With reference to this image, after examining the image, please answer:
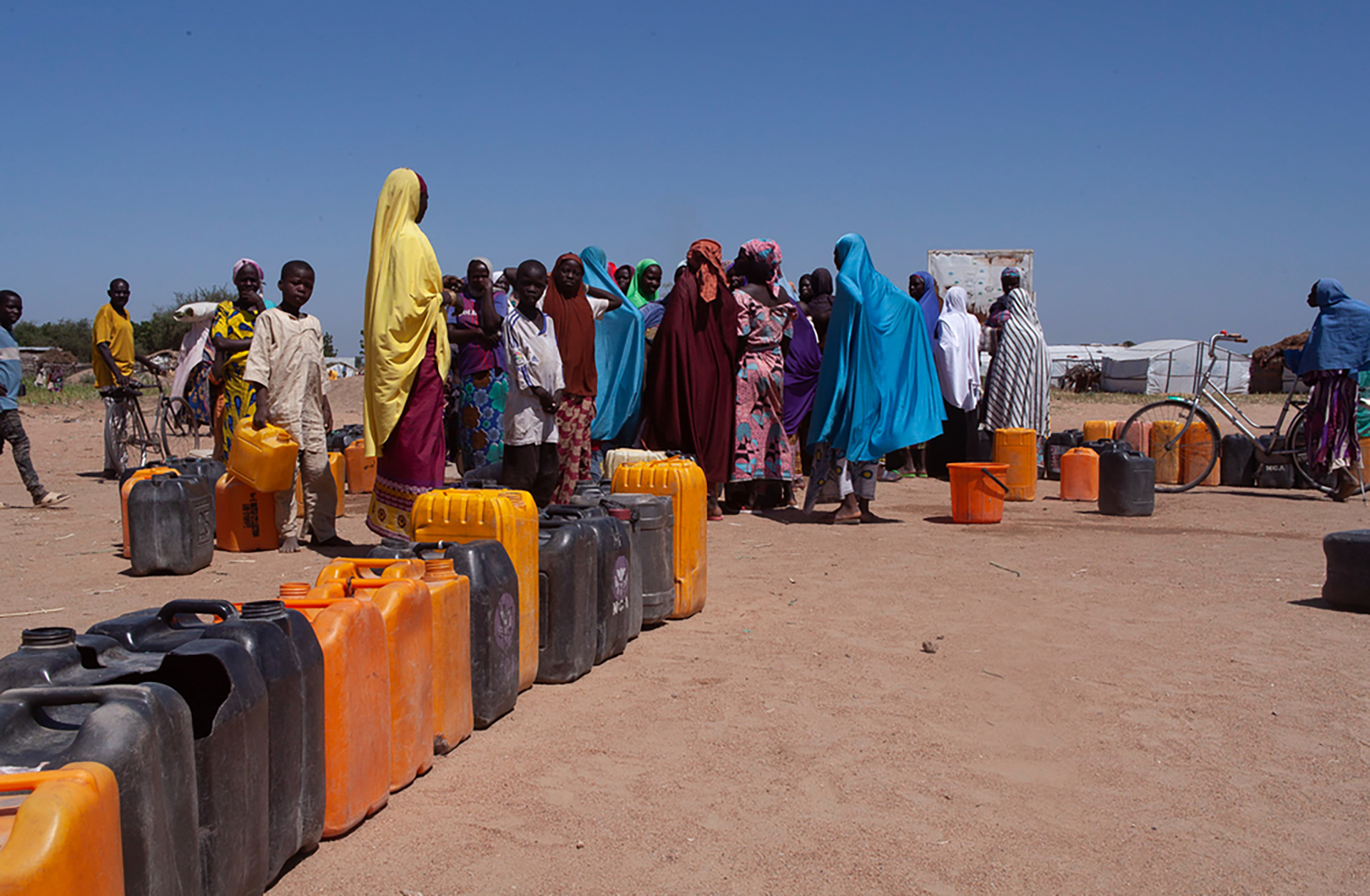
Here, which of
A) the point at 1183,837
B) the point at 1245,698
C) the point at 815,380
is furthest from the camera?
the point at 815,380

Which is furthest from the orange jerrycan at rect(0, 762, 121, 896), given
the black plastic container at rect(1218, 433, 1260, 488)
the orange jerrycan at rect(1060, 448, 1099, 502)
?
the black plastic container at rect(1218, 433, 1260, 488)

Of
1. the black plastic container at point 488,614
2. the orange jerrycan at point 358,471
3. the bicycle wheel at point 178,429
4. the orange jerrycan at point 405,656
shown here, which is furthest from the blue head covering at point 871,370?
the orange jerrycan at point 405,656

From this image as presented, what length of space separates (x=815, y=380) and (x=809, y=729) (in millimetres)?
7075

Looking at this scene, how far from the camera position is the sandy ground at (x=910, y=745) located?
2.57 meters

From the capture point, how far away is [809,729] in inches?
139

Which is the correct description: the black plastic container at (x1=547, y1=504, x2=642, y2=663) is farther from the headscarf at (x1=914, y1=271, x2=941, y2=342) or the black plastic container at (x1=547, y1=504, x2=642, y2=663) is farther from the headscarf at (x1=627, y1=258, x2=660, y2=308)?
the headscarf at (x1=914, y1=271, x2=941, y2=342)

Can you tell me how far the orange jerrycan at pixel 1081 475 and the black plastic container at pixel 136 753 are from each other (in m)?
9.38

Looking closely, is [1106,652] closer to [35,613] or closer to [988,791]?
[988,791]

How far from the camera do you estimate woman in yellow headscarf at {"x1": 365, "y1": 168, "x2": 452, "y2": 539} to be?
5.96 metres

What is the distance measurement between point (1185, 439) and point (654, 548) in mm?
8252

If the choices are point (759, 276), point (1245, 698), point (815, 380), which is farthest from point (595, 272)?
point (1245, 698)

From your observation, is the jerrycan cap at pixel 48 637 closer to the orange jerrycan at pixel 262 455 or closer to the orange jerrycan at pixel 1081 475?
the orange jerrycan at pixel 262 455

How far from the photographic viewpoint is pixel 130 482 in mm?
6262

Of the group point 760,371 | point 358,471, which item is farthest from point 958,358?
point 358,471
